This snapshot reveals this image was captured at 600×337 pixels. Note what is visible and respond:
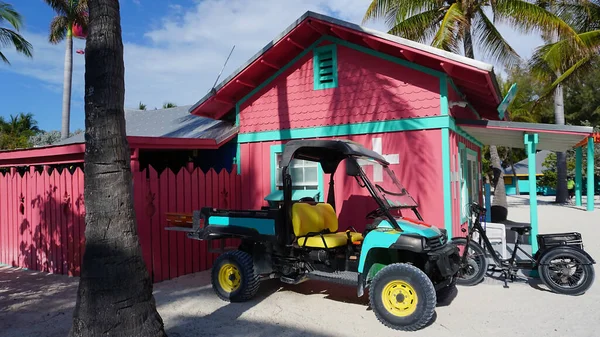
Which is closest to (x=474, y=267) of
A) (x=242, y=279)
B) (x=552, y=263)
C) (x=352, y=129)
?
(x=552, y=263)

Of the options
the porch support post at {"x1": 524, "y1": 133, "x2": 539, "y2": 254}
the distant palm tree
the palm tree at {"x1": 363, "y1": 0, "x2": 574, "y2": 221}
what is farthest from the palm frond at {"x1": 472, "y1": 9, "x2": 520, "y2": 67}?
the distant palm tree

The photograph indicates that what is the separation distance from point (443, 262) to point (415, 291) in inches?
22.2

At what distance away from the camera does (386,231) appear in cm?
534

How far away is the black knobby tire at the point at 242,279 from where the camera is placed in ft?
20.0

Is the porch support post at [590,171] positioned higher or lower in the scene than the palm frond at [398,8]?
lower

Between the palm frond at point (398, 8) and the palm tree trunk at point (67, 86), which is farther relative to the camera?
the palm tree trunk at point (67, 86)

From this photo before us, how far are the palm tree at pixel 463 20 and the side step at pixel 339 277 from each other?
8.95m

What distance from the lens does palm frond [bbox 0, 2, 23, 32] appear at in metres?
16.7

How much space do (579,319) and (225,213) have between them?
470 cm

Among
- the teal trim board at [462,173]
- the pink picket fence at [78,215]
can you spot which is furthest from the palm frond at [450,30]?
the pink picket fence at [78,215]

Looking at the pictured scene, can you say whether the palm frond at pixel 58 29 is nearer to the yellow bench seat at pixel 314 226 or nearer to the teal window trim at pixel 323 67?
the teal window trim at pixel 323 67

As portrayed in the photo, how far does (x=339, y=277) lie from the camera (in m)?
5.63

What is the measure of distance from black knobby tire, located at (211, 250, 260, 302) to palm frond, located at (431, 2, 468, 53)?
29.8 ft

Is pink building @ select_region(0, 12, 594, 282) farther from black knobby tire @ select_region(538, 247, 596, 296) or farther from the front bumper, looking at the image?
the front bumper
